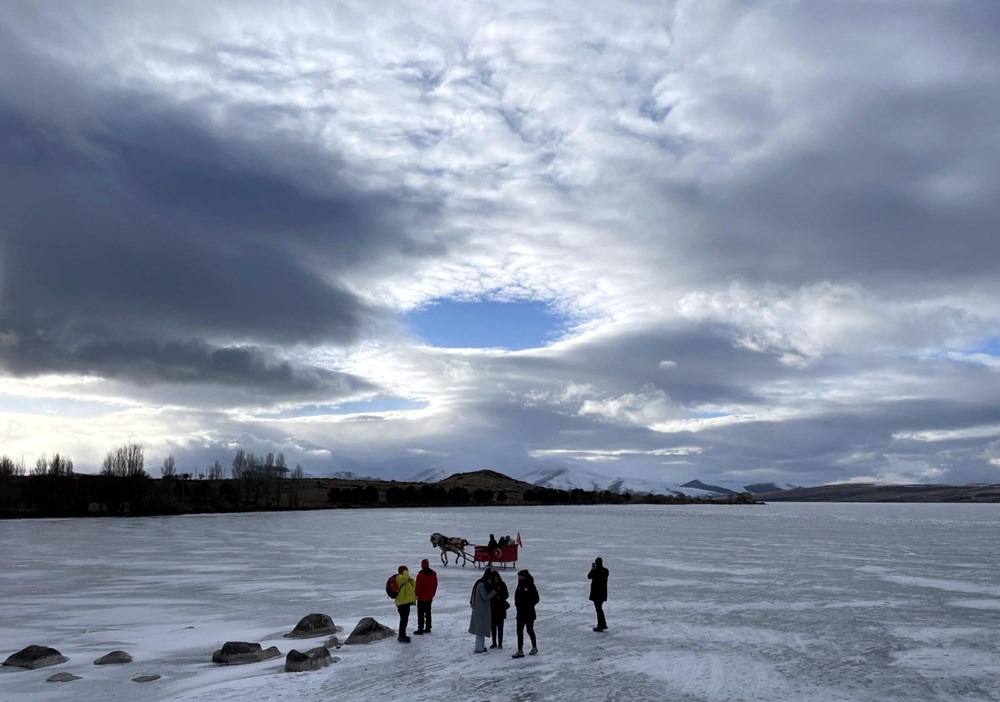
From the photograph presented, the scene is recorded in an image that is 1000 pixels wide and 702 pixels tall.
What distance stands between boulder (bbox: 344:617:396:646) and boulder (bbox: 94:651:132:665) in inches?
168

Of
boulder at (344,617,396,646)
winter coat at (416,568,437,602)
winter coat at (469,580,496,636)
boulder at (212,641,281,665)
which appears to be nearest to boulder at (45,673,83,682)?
boulder at (212,641,281,665)

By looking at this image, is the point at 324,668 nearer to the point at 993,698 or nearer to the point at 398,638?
the point at 398,638

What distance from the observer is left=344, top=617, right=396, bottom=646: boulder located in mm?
16828

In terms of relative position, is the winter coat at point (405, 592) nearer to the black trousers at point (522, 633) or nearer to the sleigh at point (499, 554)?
the black trousers at point (522, 633)

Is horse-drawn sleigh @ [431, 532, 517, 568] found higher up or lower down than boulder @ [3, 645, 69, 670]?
higher up

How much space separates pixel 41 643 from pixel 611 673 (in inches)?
497

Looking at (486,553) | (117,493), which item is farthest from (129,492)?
(486,553)

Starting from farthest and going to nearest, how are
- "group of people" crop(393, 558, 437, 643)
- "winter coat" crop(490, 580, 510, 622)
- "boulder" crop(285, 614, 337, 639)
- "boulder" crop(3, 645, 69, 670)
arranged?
"group of people" crop(393, 558, 437, 643)
"boulder" crop(285, 614, 337, 639)
"winter coat" crop(490, 580, 510, 622)
"boulder" crop(3, 645, 69, 670)

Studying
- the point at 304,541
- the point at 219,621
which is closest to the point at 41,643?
the point at 219,621

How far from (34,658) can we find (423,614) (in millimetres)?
7860

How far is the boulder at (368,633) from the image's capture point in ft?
55.2

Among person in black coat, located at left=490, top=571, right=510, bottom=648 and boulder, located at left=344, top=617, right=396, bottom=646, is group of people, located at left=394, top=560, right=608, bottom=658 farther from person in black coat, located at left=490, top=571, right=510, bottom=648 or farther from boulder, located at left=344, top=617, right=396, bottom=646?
boulder, located at left=344, top=617, right=396, bottom=646

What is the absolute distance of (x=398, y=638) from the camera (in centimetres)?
1725

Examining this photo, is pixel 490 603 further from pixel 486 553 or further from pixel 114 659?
pixel 486 553
